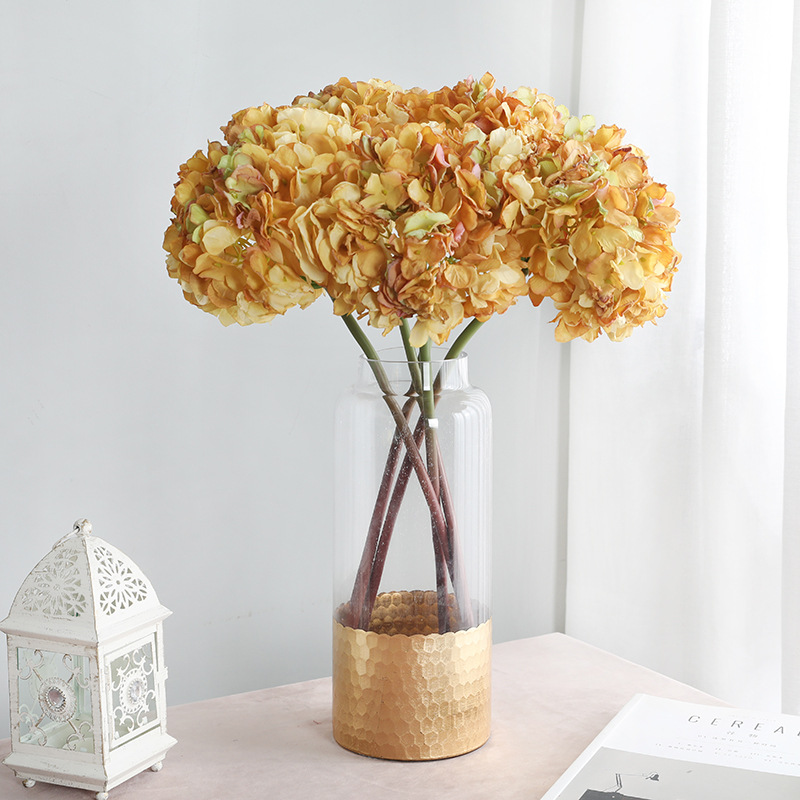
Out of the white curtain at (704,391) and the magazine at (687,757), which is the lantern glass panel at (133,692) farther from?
the white curtain at (704,391)

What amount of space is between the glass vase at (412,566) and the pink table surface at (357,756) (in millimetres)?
28

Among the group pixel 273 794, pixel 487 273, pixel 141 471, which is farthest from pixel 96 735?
pixel 487 273

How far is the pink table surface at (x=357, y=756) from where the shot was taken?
2.45 ft

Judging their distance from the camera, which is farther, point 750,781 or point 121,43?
point 121,43

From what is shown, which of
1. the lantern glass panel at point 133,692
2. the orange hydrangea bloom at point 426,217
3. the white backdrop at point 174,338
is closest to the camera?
the orange hydrangea bloom at point 426,217

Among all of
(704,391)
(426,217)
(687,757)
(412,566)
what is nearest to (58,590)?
(412,566)

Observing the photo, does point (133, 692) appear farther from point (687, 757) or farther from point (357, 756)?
point (687, 757)

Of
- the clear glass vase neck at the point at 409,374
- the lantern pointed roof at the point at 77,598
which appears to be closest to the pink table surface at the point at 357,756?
the lantern pointed roof at the point at 77,598

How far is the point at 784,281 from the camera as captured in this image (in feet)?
3.30

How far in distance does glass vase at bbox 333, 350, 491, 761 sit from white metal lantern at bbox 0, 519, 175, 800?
175 millimetres

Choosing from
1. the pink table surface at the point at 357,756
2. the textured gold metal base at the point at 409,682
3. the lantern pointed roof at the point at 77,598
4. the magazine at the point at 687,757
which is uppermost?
the lantern pointed roof at the point at 77,598

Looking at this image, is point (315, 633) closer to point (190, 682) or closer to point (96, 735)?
point (190, 682)

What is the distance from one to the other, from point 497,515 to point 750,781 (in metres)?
0.58

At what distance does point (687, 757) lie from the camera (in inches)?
29.5
